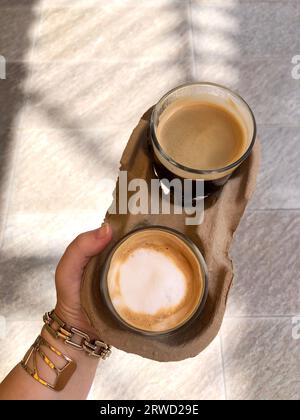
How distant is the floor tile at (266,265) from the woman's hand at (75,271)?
0.60m

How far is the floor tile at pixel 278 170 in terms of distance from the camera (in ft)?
5.09

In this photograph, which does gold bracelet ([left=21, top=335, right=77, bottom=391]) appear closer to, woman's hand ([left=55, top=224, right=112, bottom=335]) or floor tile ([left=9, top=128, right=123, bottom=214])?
woman's hand ([left=55, top=224, right=112, bottom=335])

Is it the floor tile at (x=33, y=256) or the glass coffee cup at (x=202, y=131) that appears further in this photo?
the floor tile at (x=33, y=256)

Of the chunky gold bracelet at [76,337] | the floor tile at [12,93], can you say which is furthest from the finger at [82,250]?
the floor tile at [12,93]

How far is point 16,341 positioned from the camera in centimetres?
140

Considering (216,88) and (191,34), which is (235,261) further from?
(191,34)

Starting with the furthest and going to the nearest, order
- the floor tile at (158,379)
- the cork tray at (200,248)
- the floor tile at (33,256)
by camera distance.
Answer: the floor tile at (33,256)
the floor tile at (158,379)
the cork tray at (200,248)

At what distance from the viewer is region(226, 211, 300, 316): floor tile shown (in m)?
1.43

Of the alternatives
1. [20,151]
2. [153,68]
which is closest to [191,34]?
[153,68]

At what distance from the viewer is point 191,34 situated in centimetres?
179

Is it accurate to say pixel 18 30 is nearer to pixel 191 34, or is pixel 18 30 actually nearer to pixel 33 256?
pixel 191 34

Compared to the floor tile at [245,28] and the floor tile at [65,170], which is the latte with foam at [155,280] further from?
the floor tile at [245,28]

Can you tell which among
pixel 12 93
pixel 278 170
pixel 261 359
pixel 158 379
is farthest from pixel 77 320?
pixel 12 93

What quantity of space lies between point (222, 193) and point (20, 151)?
969mm
